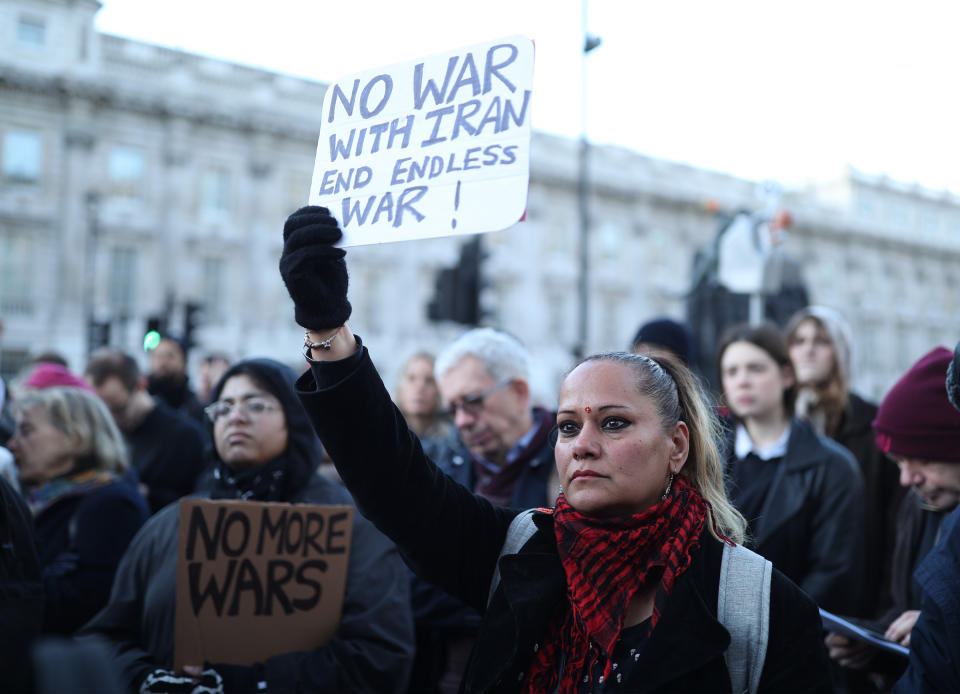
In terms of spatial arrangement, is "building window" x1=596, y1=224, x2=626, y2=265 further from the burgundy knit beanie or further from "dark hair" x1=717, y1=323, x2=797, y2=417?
the burgundy knit beanie

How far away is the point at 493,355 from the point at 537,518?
1.57m

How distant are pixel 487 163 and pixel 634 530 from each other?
82 centimetres

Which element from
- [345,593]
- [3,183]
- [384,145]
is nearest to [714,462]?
[384,145]

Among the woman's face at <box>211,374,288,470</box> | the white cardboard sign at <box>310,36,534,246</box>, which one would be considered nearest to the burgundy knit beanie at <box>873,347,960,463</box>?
the white cardboard sign at <box>310,36,534,246</box>

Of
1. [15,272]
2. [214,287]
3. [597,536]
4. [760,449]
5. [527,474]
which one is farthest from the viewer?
[214,287]

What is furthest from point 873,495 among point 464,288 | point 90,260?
point 90,260

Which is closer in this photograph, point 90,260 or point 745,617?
point 745,617

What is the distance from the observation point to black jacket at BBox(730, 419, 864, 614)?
11.0 ft

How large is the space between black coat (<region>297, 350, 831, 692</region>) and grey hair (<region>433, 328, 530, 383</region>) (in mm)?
1391

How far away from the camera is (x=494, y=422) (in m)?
3.54

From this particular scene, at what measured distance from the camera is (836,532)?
135 inches

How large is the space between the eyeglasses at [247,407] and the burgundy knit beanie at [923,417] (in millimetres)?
1896

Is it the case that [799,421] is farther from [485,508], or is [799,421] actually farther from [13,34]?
[13,34]

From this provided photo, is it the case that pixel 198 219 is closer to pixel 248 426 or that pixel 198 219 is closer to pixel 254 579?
pixel 248 426
